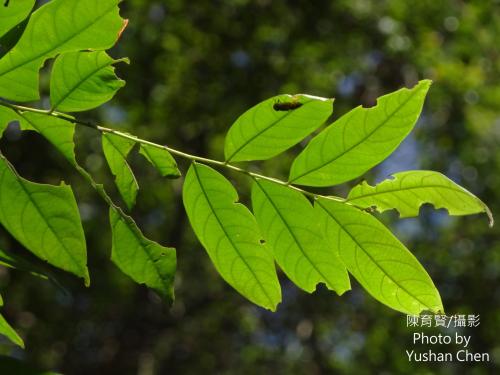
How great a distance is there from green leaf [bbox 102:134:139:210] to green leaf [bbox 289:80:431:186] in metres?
0.27

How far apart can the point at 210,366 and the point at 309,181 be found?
11773 millimetres

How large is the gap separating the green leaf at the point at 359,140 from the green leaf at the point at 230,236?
102 millimetres

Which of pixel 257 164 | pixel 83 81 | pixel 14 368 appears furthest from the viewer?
pixel 257 164

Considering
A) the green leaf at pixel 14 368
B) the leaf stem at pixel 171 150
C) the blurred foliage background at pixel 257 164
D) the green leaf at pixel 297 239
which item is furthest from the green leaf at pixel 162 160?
the blurred foliage background at pixel 257 164

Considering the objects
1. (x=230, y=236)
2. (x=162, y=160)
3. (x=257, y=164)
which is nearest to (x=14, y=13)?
(x=162, y=160)

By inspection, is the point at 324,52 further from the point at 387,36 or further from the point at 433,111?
the point at 433,111

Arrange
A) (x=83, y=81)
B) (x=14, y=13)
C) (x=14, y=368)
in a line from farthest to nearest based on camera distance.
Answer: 1. (x=83, y=81)
2. (x=14, y=13)
3. (x=14, y=368)

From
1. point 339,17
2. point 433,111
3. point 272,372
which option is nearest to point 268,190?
point 339,17

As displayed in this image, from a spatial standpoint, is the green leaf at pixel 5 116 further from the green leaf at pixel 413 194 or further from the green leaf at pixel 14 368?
the green leaf at pixel 413 194

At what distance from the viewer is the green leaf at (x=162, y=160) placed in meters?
1.09

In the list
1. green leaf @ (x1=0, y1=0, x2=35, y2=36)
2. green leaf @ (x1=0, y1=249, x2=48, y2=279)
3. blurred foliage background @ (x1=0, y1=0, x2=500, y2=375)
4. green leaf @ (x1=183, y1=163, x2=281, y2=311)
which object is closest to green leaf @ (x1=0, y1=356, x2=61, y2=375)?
green leaf @ (x1=0, y1=249, x2=48, y2=279)

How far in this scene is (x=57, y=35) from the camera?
0.98 m

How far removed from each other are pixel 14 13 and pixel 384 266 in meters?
0.60

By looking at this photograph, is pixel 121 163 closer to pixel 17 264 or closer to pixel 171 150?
pixel 171 150
